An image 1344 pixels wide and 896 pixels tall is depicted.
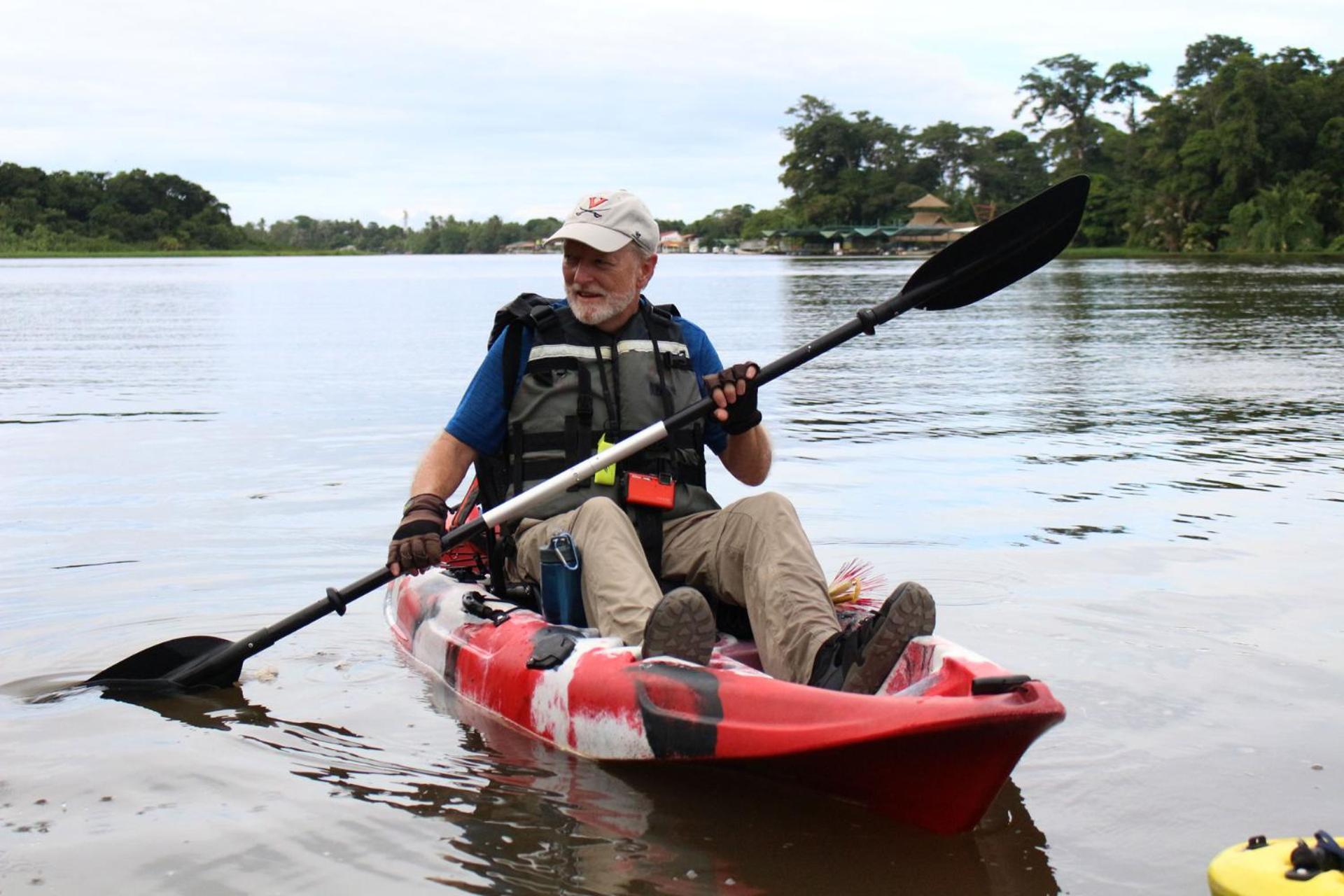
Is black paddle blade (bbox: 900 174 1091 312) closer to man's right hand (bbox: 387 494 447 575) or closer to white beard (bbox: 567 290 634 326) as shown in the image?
white beard (bbox: 567 290 634 326)

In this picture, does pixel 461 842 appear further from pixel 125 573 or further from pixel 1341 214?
pixel 1341 214

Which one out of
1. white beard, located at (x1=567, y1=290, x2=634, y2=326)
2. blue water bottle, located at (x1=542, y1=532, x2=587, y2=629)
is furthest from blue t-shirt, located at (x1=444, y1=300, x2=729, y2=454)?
blue water bottle, located at (x1=542, y1=532, x2=587, y2=629)

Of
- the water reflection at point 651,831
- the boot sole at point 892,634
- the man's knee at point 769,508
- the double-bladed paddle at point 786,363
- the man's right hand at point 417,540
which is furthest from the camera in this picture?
the double-bladed paddle at point 786,363

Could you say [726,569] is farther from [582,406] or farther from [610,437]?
[582,406]

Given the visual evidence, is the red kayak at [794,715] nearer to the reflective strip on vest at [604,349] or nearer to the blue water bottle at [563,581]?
the blue water bottle at [563,581]

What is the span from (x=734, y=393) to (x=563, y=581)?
776 millimetres

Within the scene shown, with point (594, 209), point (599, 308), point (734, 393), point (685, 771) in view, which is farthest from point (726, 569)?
point (594, 209)

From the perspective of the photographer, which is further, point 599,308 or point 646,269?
point 646,269

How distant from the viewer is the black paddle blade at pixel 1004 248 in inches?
197

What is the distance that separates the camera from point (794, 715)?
3541 millimetres

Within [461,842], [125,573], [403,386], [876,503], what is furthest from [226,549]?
[403,386]

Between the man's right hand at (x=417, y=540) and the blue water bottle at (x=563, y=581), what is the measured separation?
35cm

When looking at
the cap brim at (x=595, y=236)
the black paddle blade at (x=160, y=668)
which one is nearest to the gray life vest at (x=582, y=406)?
the cap brim at (x=595, y=236)

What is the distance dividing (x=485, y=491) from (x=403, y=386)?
10.1 metres
